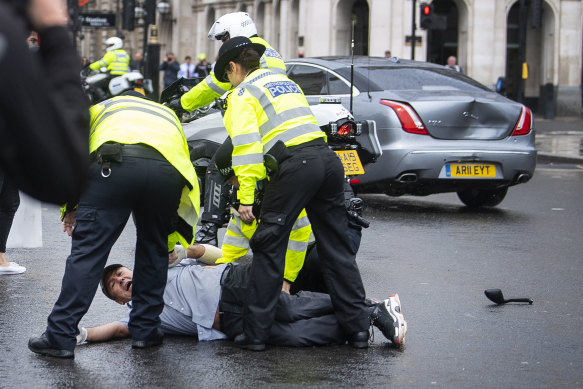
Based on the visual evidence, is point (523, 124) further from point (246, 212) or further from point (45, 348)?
point (45, 348)

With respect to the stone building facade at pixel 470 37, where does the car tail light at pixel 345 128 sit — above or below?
below

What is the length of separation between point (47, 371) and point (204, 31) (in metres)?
51.0

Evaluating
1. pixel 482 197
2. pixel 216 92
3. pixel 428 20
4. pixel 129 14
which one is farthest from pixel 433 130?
pixel 129 14

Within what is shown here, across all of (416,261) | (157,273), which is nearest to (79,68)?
(157,273)

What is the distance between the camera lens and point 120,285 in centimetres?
591

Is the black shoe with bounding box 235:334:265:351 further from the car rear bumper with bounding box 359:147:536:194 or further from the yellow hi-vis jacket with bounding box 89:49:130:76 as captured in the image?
the yellow hi-vis jacket with bounding box 89:49:130:76

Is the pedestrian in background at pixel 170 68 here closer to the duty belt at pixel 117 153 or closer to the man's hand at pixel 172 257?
the man's hand at pixel 172 257

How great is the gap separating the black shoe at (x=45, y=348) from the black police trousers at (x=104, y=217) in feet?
0.11

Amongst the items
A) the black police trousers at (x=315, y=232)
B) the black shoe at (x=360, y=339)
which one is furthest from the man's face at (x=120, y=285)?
the black shoe at (x=360, y=339)

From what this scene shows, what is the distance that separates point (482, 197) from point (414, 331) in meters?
6.65

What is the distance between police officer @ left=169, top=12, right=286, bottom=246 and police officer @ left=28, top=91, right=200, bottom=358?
7.08ft

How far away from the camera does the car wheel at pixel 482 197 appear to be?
12.5m

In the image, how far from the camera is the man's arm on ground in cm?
572

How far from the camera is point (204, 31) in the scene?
5528 cm
